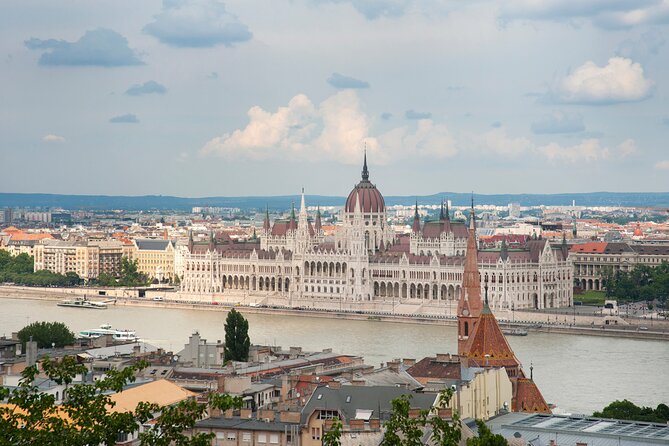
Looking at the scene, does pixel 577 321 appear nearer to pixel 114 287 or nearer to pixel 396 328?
pixel 396 328

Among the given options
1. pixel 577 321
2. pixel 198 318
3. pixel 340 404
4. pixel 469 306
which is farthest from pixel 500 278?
pixel 340 404

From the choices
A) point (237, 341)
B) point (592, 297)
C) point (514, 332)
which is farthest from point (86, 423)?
point (592, 297)

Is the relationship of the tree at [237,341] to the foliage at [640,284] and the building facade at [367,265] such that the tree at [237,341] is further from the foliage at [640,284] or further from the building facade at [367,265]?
the foliage at [640,284]

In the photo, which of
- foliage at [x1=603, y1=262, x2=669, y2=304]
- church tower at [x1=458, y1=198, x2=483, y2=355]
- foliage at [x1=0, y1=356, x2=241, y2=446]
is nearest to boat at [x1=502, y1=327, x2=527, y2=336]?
foliage at [x1=603, y1=262, x2=669, y2=304]

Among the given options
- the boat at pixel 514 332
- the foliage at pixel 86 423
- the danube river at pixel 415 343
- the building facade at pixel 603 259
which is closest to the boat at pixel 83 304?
the danube river at pixel 415 343

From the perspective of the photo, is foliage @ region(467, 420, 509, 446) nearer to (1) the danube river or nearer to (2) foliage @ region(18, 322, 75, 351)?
(1) the danube river

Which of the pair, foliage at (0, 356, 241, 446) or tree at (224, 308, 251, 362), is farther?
tree at (224, 308, 251, 362)
